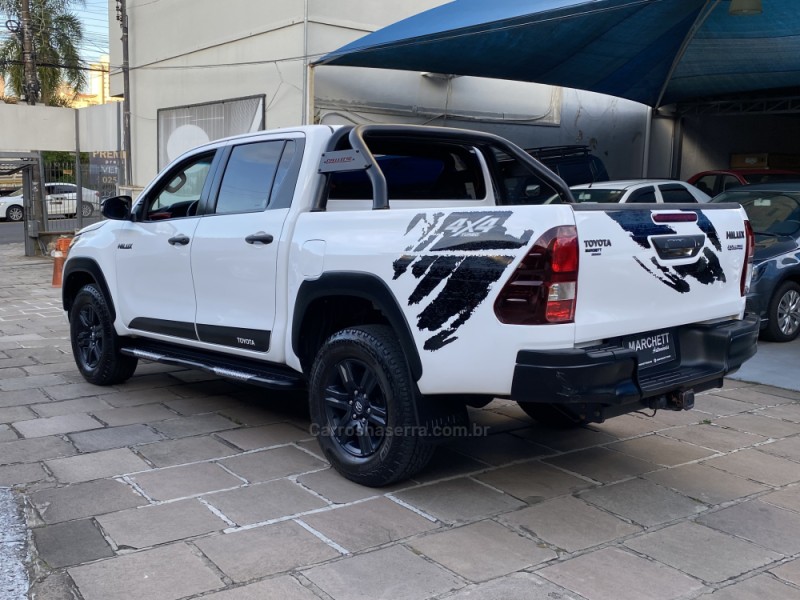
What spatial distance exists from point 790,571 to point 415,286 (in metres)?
2.06

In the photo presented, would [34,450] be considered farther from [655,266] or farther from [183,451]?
[655,266]

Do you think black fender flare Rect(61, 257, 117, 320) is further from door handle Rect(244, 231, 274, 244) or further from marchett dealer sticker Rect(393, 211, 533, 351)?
marchett dealer sticker Rect(393, 211, 533, 351)

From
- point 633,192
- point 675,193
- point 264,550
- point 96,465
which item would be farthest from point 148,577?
point 675,193

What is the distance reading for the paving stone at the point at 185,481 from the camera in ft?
14.2

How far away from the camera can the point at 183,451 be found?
16.5ft

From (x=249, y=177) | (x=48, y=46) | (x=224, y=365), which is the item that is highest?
(x=48, y=46)

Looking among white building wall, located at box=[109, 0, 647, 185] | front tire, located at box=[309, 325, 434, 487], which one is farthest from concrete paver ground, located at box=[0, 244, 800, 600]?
white building wall, located at box=[109, 0, 647, 185]

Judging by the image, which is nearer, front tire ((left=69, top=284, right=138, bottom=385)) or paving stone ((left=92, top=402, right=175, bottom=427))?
paving stone ((left=92, top=402, right=175, bottom=427))

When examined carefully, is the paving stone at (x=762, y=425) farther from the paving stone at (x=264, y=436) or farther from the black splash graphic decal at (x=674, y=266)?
the paving stone at (x=264, y=436)

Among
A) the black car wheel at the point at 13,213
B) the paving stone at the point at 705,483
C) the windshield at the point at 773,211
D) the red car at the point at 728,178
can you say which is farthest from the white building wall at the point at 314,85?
the black car wheel at the point at 13,213

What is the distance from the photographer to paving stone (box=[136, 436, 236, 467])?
487 centimetres

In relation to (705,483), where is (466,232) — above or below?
above

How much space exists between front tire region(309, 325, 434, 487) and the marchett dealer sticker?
11.6 inches

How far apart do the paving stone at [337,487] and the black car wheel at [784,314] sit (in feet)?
18.5
